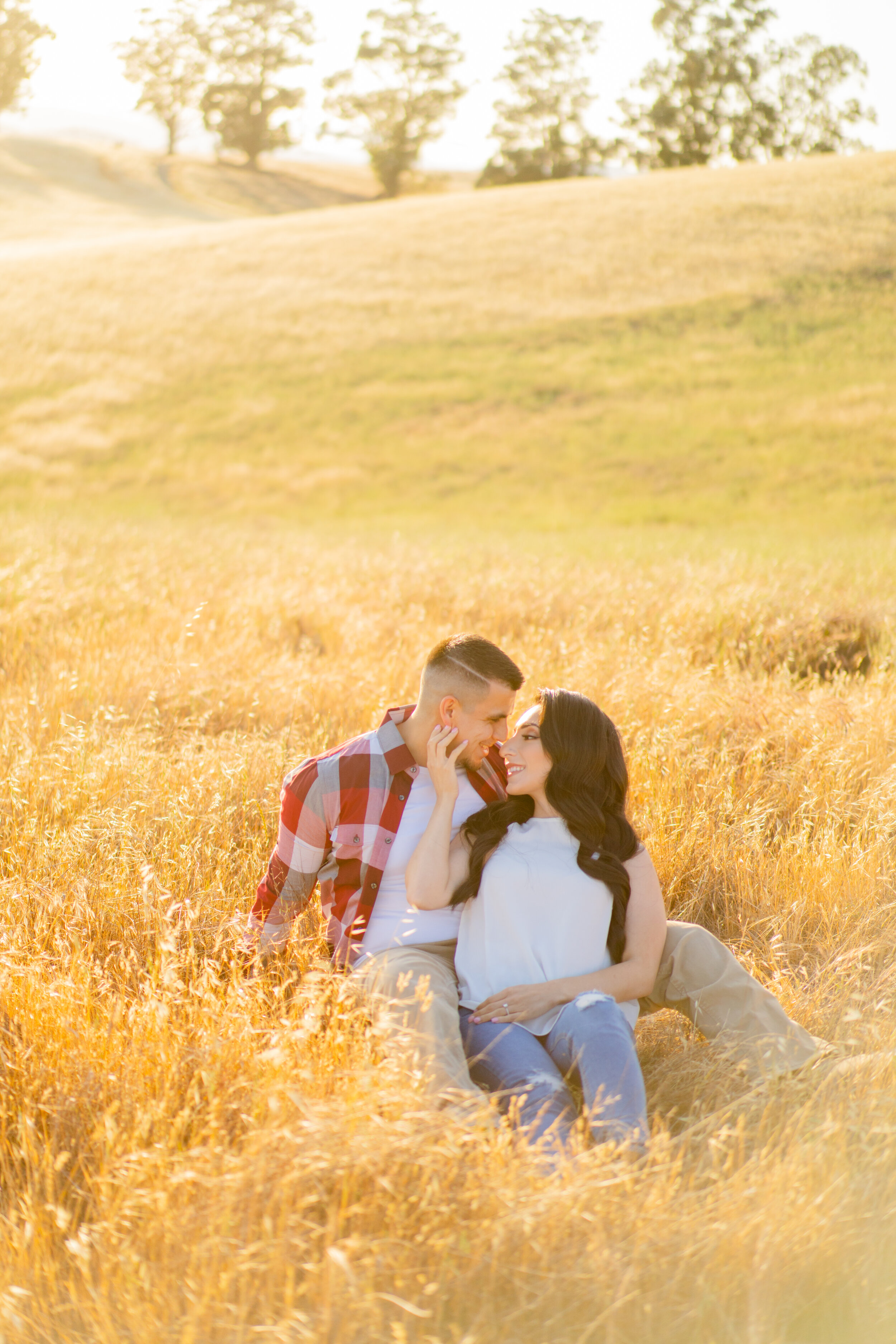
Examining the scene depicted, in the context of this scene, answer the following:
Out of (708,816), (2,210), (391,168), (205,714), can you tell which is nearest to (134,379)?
(205,714)

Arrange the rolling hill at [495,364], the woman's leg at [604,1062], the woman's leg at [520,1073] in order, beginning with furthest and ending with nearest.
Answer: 1. the rolling hill at [495,364]
2. the woman's leg at [520,1073]
3. the woman's leg at [604,1062]

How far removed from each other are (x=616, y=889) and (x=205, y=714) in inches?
108

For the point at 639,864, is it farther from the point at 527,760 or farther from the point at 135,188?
the point at 135,188

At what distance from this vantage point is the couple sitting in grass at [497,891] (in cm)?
298

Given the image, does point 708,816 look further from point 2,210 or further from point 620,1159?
point 2,210

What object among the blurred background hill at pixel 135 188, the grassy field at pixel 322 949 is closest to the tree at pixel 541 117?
the blurred background hill at pixel 135 188

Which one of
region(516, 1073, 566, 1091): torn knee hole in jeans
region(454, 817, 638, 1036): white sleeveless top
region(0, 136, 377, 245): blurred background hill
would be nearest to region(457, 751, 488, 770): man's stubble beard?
region(454, 817, 638, 1036): white sleeveless top

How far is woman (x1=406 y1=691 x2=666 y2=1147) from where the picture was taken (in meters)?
2.89

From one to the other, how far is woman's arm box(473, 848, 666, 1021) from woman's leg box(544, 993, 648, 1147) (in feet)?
0.22

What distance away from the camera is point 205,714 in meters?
5.28

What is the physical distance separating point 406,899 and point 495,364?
74.0ft

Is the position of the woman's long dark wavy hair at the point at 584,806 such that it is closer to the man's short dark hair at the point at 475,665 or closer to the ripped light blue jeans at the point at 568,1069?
the man's short dark hair at the point at 475,665

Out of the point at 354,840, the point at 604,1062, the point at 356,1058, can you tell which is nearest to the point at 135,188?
the point at 354,840

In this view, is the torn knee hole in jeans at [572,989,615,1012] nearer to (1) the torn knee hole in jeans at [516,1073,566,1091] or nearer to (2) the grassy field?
→ (1) the torn knee hole in jeans at [516,1073,566,1091]
